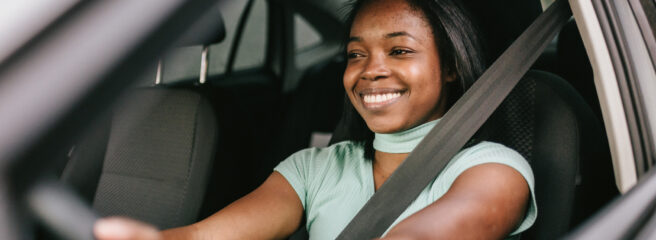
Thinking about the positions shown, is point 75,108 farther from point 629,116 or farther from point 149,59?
point 629,116

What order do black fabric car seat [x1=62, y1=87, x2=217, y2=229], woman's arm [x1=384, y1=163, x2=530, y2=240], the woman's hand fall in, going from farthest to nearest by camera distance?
black fabric car seat [x1=62, y1=87, x2=217, y2=229] → woman's arm [x1=384, y1=163, x2=530, y2=240] → the woman's hand

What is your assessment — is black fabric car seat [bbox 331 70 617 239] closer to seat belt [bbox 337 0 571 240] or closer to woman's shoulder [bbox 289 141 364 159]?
seat belt [bbox 337 0 571 240]

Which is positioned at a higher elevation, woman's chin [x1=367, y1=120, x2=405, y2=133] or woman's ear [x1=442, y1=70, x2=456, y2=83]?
woman's ear [x1=442, y1=70, x2=456, y2=83]

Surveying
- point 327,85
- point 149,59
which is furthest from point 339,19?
point 149,59

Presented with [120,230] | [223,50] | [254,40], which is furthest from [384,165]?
[254,40]

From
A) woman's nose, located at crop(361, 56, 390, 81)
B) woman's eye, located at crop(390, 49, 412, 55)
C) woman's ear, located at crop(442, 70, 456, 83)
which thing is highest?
woman's eye, located at crop(390, 49, 412, 55)

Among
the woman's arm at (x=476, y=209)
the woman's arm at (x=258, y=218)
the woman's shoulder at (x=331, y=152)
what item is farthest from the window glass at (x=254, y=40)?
the woman's arm at (x=476, y=209)

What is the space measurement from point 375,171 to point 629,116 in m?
0.60

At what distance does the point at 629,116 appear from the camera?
1015 millimetres

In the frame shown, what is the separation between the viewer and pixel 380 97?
1304 millimetres

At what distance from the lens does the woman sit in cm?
115

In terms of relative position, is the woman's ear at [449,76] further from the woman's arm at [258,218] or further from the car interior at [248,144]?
the woman's arm at [258,218]

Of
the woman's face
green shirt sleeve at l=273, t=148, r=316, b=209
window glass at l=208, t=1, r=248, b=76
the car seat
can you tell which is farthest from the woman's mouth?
window glass at l=208, t=1, r=248, b=76

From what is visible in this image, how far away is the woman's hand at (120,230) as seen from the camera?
53 cm
